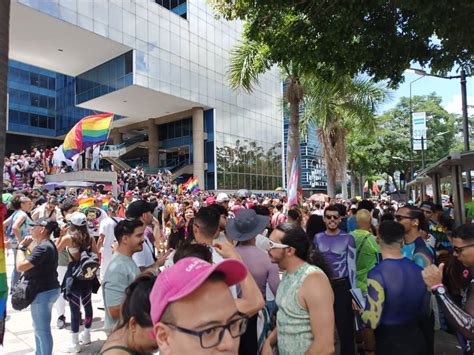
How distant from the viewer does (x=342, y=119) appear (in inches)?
640

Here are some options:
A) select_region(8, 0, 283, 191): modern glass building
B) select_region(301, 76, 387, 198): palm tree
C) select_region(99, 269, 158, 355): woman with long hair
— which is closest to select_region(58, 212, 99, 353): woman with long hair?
select_region(99, 269, 158, 355): woman with long hair

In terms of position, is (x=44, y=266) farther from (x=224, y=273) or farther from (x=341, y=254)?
(x=224, y=273)

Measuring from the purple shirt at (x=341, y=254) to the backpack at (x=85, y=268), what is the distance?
2835 millimetres

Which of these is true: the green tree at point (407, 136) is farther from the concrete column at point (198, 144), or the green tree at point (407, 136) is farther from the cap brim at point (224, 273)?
the cap brim at point (224, 273)

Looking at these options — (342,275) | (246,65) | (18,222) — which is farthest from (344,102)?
(18,222)

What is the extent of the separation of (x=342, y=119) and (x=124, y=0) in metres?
19.1

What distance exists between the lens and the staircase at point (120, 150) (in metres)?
35.8

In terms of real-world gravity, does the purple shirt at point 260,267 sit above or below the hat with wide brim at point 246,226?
below

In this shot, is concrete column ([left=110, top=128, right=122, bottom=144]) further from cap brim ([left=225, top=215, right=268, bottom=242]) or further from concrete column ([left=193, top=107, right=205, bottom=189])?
cap brim ([left=225, top=215, right=268, bottom=242])

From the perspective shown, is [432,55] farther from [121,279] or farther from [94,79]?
[94,79]

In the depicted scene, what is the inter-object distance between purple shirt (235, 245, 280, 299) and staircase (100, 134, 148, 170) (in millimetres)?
33489

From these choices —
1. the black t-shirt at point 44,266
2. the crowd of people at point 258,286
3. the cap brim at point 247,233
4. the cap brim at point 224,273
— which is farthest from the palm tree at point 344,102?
the cap brim at point 224,273

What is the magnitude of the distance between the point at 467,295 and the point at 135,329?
7.11 feet

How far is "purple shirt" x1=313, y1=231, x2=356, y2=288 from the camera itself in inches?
158
